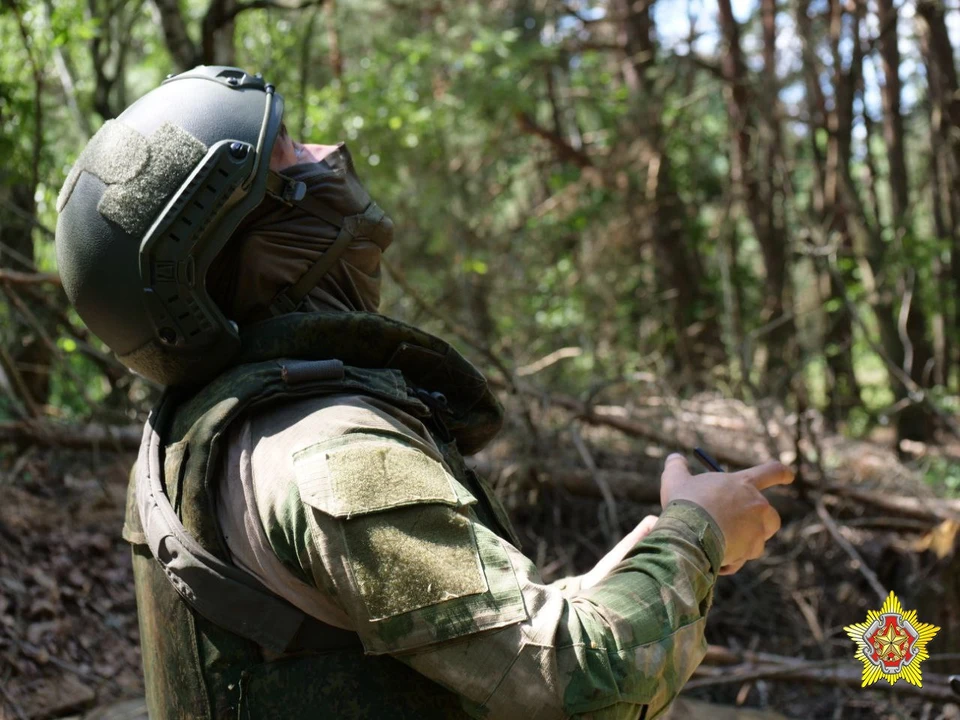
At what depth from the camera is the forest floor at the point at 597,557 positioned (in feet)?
13.2

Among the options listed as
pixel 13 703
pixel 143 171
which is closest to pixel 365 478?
pixel 143 171

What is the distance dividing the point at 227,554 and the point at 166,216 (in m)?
0.58

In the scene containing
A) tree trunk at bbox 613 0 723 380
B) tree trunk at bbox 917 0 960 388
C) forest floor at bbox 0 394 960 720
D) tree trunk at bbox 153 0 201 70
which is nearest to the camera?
forest floor at bbox 0 394 960 720

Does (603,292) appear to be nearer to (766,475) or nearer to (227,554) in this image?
(766,475)

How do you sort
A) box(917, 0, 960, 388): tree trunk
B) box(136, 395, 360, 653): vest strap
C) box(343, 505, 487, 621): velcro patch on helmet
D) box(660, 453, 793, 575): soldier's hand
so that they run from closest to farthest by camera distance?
box(343, 505, 487, 621): velcro patch on helmet
box(136, 395, 360, 653): vest strap
box(660, 453, 793, 575): soldier's hand
box(917, 0, 960, 388): tree trunk

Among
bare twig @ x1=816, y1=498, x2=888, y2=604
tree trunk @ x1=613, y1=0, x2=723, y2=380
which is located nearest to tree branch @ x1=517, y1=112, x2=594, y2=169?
tree trunk @ x1=613, y1=0, x2=723, y2=380

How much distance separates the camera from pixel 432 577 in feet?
4.30

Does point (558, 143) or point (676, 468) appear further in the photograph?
point (558, 143)

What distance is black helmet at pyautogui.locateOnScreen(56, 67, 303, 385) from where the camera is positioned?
1604mm

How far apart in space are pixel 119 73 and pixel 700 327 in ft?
21.2

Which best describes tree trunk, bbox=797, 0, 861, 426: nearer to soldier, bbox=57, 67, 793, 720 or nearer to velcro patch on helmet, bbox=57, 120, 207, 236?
soldier, bbox=57, 67, 793, 720

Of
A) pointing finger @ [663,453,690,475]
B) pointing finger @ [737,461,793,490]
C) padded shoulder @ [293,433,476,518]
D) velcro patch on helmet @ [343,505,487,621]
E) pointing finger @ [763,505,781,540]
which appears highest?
padded shoulder @ [293,433,476,518]

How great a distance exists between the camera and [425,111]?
29.2 ft

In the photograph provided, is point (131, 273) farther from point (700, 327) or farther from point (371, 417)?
point (700, 327)
